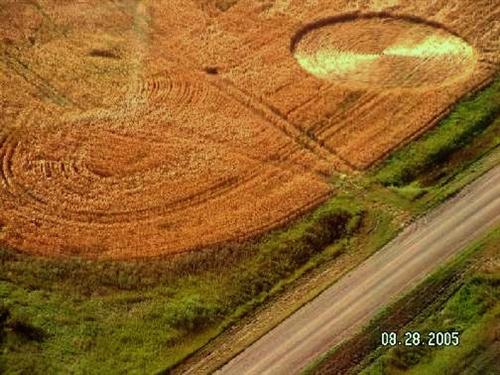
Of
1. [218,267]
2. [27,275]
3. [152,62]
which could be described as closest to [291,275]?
[218,267]

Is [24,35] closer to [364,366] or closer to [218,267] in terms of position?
[218,267]

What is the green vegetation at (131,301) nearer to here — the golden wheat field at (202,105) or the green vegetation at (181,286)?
the green vegetation at (181,286)

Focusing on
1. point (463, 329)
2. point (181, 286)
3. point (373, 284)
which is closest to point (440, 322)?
point (463, 329)

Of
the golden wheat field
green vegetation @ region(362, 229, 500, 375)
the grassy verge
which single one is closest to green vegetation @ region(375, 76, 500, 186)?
the golden wheat field

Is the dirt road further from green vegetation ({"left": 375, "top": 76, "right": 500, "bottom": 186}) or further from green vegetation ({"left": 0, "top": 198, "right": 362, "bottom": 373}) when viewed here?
green vegetation ({"left": 375, "top": 76, "right": 500, "bottom": 186})

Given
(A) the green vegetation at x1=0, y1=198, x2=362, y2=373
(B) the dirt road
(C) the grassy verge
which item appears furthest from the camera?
(A) the green vegetation at x1=0, y1=198, x2=362, y2=373
